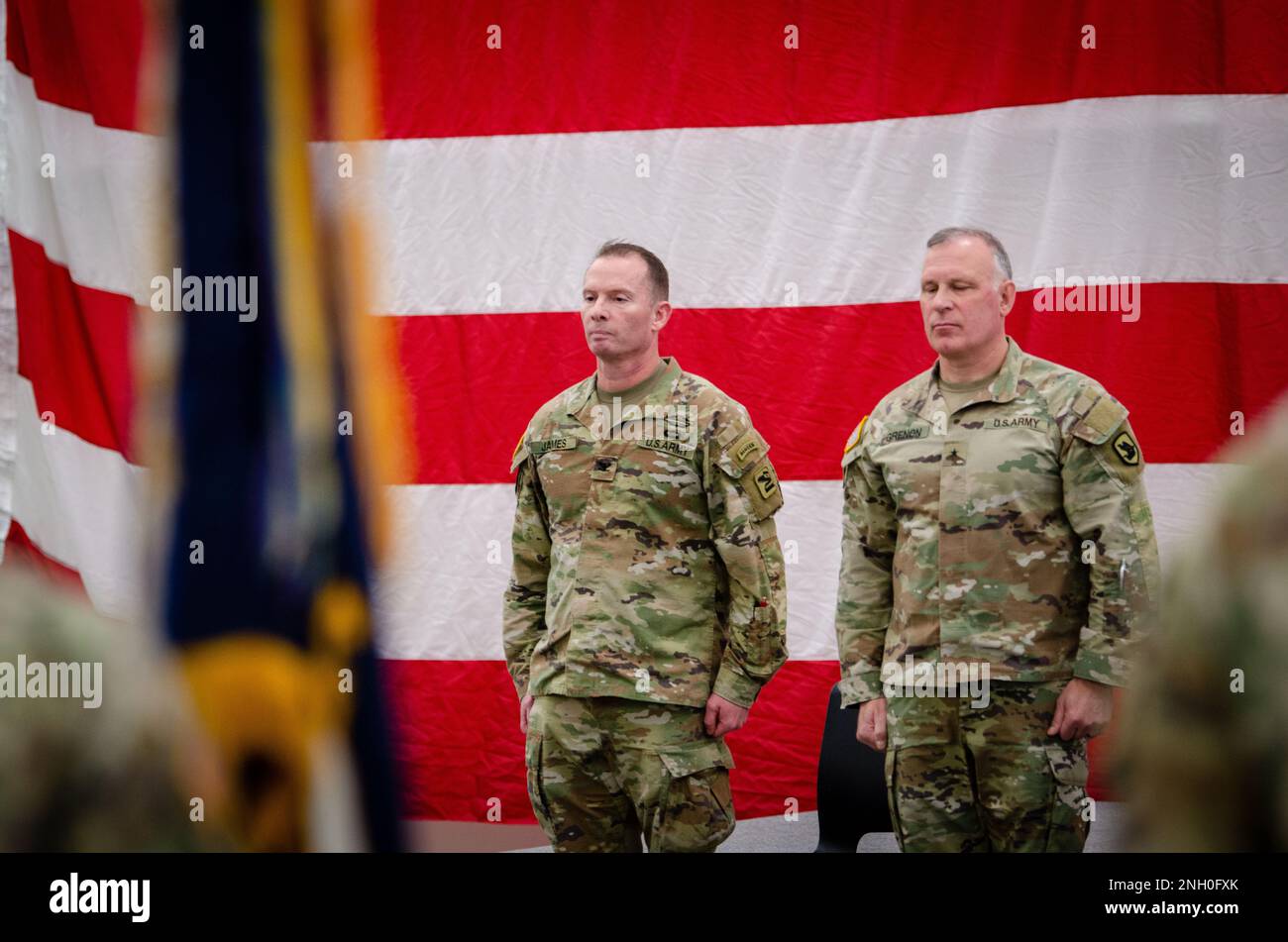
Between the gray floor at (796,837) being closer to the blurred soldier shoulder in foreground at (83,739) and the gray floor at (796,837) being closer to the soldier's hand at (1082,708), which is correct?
the soldier's hand at (1082,708)

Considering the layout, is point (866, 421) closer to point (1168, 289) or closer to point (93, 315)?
point (1168, 289)

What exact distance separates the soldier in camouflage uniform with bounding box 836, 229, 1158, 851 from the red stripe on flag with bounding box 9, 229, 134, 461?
1.65 meters

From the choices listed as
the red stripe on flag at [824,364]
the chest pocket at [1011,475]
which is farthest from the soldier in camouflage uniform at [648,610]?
the red stripe on flag at [824,364]

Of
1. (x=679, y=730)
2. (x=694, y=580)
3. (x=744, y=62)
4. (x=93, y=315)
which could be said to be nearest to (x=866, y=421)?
(x=694, y=580)

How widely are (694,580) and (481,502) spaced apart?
0.80 meters

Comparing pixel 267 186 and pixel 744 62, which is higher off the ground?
pixel 744 62

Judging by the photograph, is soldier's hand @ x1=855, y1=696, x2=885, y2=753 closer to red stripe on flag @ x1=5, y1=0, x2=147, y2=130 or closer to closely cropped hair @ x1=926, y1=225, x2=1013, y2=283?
closely cropped hair @ x1=926, y1=225, x2=1013, y2=283

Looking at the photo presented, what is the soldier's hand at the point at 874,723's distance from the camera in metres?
1.88

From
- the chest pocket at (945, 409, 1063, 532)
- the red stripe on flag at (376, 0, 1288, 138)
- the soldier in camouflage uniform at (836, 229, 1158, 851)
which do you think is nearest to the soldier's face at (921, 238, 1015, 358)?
the soldier in camouflage uniform at (836, 229, 1158, 851)

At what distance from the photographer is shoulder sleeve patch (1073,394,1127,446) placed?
5.75ft

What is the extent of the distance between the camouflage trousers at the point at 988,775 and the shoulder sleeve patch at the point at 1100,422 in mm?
356

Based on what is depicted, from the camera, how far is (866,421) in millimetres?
1996
